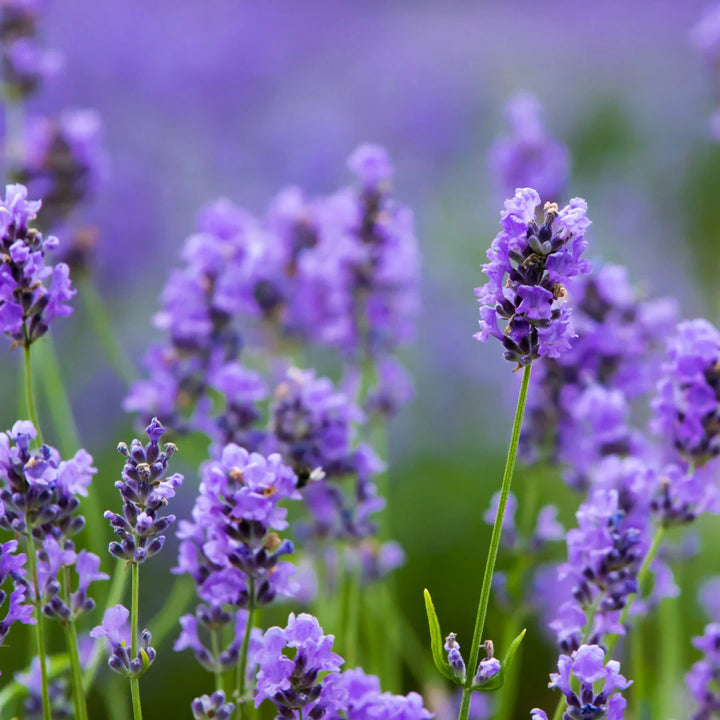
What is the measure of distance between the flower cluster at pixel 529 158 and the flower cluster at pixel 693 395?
31.3 inches

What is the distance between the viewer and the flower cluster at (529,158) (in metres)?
2.07

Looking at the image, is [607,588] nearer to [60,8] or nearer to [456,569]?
[456,569]

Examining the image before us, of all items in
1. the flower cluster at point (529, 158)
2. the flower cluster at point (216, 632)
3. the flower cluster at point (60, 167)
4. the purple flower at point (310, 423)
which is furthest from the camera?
the flower cluster at point (529, 158)

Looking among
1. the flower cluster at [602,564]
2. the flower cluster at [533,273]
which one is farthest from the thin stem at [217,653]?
the flower cluster at [533,273]

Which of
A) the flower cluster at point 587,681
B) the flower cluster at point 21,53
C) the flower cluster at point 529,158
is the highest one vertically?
the flower cluster at point 21,53

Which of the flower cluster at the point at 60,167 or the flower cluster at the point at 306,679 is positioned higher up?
the flower cluster at the point at 60,167

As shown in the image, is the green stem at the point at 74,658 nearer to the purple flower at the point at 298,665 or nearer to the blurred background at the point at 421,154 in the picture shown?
the purple flower at the point at 298,665

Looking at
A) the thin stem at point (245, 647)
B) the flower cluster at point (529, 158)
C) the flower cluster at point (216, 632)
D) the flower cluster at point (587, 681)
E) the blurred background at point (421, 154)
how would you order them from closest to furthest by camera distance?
1. the flower cluster at point (587, 681)
2. the thin stem at point (245, 647)
3. the flower cluster at point (216, 632)
4. the flower cluster at point (529, 158)
5. the blurred background at point (421, 154)

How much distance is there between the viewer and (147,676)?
2738 millimetres

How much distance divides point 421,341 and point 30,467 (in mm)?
3054

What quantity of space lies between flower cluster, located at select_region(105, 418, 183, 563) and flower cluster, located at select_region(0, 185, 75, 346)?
7.7 inches

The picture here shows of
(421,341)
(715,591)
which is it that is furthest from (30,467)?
(421,341)

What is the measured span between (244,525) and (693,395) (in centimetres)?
56

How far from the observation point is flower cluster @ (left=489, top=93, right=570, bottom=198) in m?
2.07
